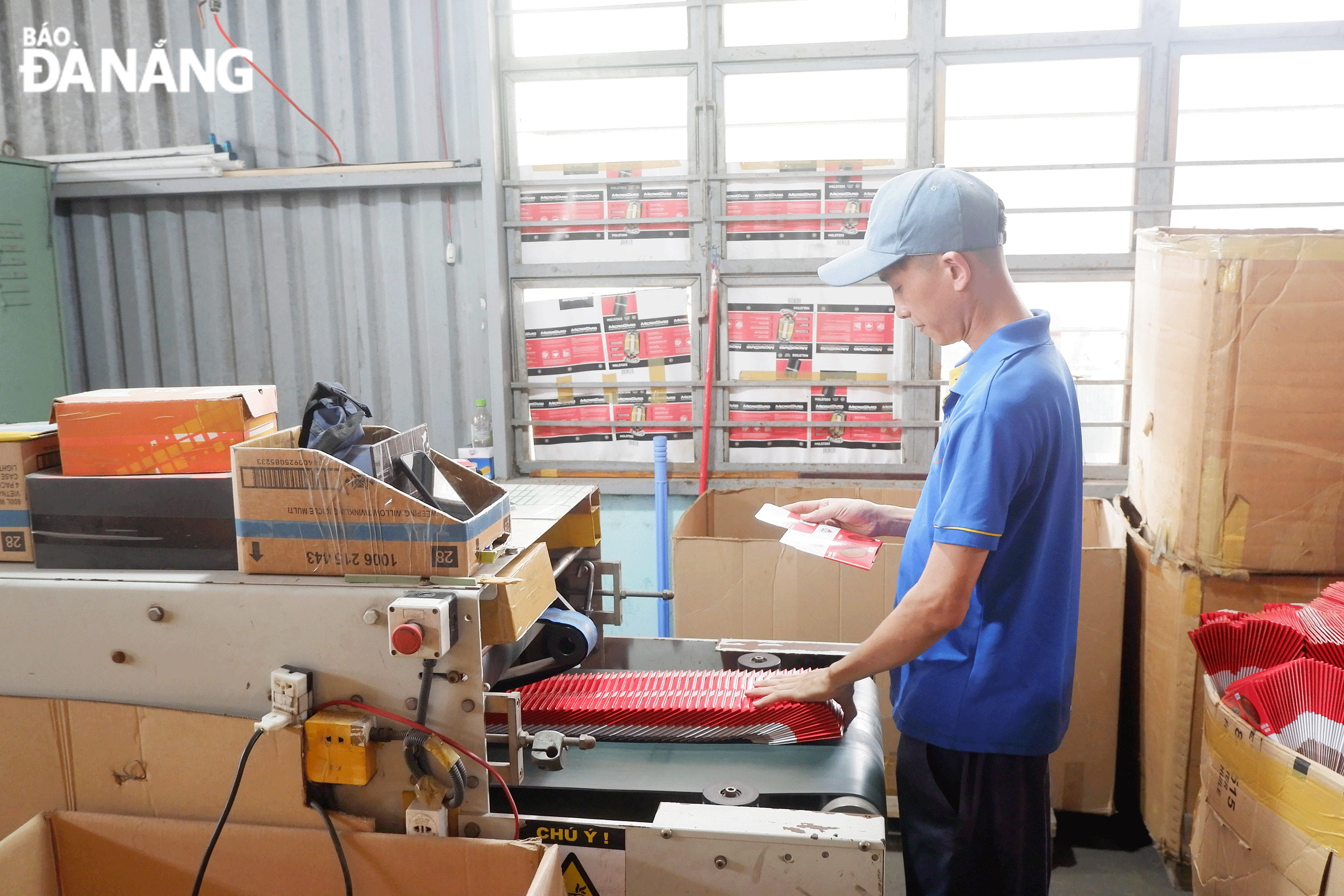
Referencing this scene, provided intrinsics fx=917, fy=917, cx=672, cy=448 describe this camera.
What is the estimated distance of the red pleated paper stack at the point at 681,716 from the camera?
1.37m

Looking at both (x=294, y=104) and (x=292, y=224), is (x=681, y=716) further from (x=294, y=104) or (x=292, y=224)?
(x=294, y=104)

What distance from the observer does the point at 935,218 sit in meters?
1.29

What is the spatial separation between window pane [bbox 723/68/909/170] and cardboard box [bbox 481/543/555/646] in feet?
6.73

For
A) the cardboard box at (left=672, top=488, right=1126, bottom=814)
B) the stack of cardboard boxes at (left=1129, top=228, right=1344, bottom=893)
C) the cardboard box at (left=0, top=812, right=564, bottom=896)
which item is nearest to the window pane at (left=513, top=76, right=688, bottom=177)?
the cardboard box at (left=672, top=488, right=1126, bottom=814)

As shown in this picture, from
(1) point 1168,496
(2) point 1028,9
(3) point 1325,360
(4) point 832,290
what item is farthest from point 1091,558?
(2) point 1028,9

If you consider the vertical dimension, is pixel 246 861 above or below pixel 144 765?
below

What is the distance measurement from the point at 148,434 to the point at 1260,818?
1.81 meters

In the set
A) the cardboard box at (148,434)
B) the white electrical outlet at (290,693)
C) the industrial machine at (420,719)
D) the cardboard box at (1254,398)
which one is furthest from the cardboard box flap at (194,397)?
the cardboard box at (1254,398)

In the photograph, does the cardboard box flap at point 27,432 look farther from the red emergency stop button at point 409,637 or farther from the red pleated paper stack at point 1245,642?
the red pleated paper stack at point 1245,642

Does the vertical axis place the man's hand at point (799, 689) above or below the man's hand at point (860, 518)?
below

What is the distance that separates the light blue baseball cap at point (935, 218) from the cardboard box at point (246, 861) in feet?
3.08

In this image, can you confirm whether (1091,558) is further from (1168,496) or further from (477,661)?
(477,661)

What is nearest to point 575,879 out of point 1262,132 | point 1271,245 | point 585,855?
point 585,855

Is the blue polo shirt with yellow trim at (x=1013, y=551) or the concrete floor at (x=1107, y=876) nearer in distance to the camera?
the blue polo shirt with yellow trim at (x=1013, y=551)
